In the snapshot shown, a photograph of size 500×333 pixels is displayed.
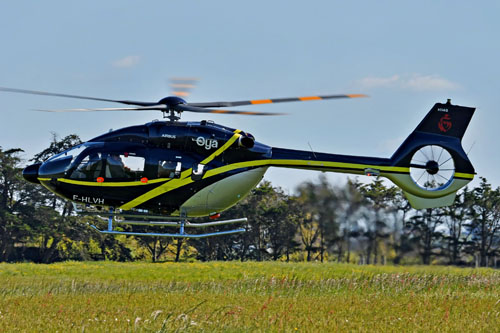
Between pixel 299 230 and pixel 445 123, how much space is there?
1861 cm

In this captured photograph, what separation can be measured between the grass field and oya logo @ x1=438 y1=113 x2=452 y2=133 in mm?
5422

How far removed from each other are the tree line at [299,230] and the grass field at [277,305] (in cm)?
142

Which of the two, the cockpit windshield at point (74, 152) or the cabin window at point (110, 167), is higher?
the cockpit windshield at point (74, 152)

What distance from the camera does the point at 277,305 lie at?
63.4 feet

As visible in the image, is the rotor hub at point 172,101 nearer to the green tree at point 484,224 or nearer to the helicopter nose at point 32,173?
the helicopter nose at point 32,173

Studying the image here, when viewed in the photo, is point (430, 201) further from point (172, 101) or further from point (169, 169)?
point (172, 101)

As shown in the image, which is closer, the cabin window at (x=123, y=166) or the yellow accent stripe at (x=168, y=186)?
the cabin window at (x=123, y=166)

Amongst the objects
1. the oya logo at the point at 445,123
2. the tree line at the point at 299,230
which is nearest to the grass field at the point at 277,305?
the tree line at the point at 299,230

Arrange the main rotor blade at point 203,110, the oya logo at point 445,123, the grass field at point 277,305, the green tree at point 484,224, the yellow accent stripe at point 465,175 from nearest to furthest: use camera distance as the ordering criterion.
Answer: the grass field at point 277,305 → the main rotor blade at point 203,110 → the yellow accent stripe at point 465,175 → the oya logo at point 445,123 → the green tree at point 484,224

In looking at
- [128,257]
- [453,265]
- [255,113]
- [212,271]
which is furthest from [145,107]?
[128,257]

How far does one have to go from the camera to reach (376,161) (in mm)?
21219

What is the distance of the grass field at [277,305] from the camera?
15523 mm

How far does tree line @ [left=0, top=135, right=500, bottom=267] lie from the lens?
2594 centimetres

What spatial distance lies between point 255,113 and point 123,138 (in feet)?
13.8
